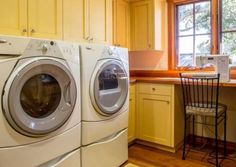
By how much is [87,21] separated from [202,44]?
163cm

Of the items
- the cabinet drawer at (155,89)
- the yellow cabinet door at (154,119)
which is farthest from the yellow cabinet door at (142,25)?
the yellow cabinet door at (154,119)

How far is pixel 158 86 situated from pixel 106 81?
81cm

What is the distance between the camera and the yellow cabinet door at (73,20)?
2.06 meters

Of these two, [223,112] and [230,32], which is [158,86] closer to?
[223,112]

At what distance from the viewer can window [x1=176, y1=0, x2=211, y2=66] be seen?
2936mm

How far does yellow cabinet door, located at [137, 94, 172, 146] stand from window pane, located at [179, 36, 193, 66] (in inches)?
33.4

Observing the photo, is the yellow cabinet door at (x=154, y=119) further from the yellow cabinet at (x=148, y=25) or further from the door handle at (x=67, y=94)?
the door handle at (x=67, y=94)

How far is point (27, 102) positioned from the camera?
4.65 ft

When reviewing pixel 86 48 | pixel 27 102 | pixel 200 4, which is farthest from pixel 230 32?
pixel 27 102

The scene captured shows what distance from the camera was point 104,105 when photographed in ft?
6.57

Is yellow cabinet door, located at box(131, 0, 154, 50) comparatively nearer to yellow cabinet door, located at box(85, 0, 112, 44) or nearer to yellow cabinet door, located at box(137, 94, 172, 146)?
yellow cabinet door, located at box(85, 0, 112, 44)

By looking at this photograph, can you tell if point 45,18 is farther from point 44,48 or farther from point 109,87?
point 109,87

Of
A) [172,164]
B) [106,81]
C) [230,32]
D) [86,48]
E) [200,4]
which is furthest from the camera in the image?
[200,4]

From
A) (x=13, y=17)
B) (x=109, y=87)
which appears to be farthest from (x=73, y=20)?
(x=109, y=87)
